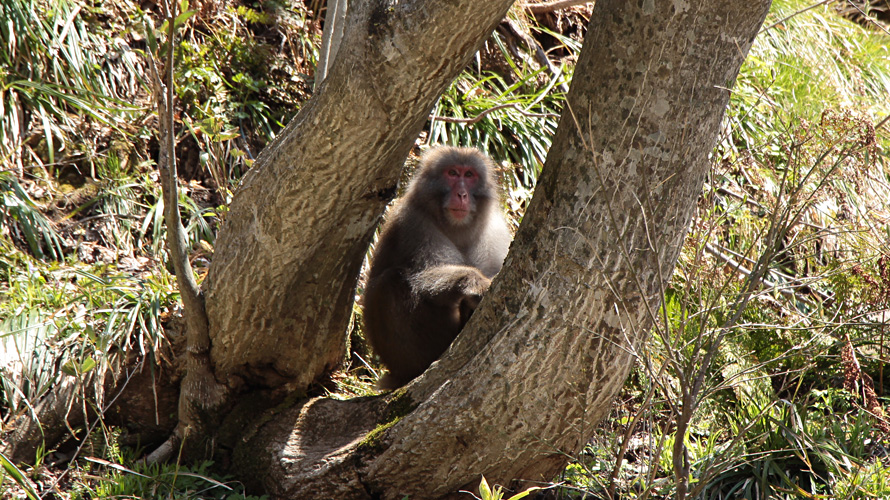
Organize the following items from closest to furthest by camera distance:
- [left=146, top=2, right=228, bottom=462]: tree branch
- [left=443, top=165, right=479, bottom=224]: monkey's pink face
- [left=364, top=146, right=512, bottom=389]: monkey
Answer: [left=146, top=2, right=228, bottom=462]: tree branch < [left=364, top=146, right=512, bottom=389]: monkey < [left=443, top=165, right=479, bottom=224]: monkey's pink face

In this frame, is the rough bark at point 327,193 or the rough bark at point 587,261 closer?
the rough bark at point 587,261

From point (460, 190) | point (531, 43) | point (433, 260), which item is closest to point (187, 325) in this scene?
point (433, 260)

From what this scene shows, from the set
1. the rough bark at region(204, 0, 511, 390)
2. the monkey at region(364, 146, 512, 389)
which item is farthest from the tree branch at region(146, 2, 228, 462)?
the monkey at region(364, 146, 512, 389)

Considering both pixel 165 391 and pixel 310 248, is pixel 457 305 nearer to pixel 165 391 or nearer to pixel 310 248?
pixel 310 248

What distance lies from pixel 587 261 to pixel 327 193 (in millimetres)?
986

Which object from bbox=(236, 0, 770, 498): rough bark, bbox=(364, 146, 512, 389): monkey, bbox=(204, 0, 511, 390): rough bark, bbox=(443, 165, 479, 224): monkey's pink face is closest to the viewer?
bbox=(236, 0, 770, 498): rough bark

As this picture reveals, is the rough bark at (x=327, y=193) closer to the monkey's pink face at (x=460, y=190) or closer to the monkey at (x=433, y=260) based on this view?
the monkey at (x=433, y=260)

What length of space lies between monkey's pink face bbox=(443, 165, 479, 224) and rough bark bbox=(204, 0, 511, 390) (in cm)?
88

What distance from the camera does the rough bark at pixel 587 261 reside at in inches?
89.6

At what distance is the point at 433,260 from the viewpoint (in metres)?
3.70

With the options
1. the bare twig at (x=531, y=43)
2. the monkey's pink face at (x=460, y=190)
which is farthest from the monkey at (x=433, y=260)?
the bare twig at (x=531, y=43)

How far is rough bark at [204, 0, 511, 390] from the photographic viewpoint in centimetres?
241

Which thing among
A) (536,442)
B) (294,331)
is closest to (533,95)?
(294,331)

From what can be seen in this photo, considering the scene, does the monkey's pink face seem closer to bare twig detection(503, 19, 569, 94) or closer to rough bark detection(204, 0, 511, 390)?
rough bark detection(204, 0, 511, 390)
